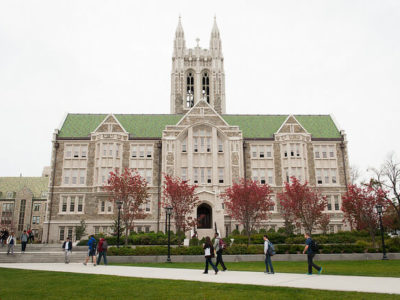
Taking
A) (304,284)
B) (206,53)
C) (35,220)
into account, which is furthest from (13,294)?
(35,220)

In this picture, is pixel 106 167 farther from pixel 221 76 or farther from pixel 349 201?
pixel 221 76

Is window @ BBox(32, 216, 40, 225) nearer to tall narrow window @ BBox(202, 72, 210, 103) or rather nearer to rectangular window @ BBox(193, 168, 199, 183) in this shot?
tall narrow window @ BBox(202, 72, 210, 103)

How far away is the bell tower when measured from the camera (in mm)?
71750

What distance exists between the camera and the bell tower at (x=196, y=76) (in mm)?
71750

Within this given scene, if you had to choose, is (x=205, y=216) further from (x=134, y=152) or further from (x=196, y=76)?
(x=196, y=76)

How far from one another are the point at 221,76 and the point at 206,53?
6.86m

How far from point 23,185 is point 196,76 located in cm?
5173

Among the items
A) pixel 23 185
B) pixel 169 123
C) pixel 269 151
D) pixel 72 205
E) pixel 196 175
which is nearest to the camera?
pixel 72 205

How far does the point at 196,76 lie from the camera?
7425cm

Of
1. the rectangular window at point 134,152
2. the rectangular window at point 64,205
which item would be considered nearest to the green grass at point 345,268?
the rectangular window at point 134,152

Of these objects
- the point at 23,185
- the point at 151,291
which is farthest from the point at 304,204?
the point at 23,185

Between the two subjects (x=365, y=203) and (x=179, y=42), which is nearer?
(x=365, y=203)

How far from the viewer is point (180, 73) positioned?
73.4m

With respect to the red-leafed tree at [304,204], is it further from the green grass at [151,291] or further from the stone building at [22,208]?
the stone building at [22,208]
